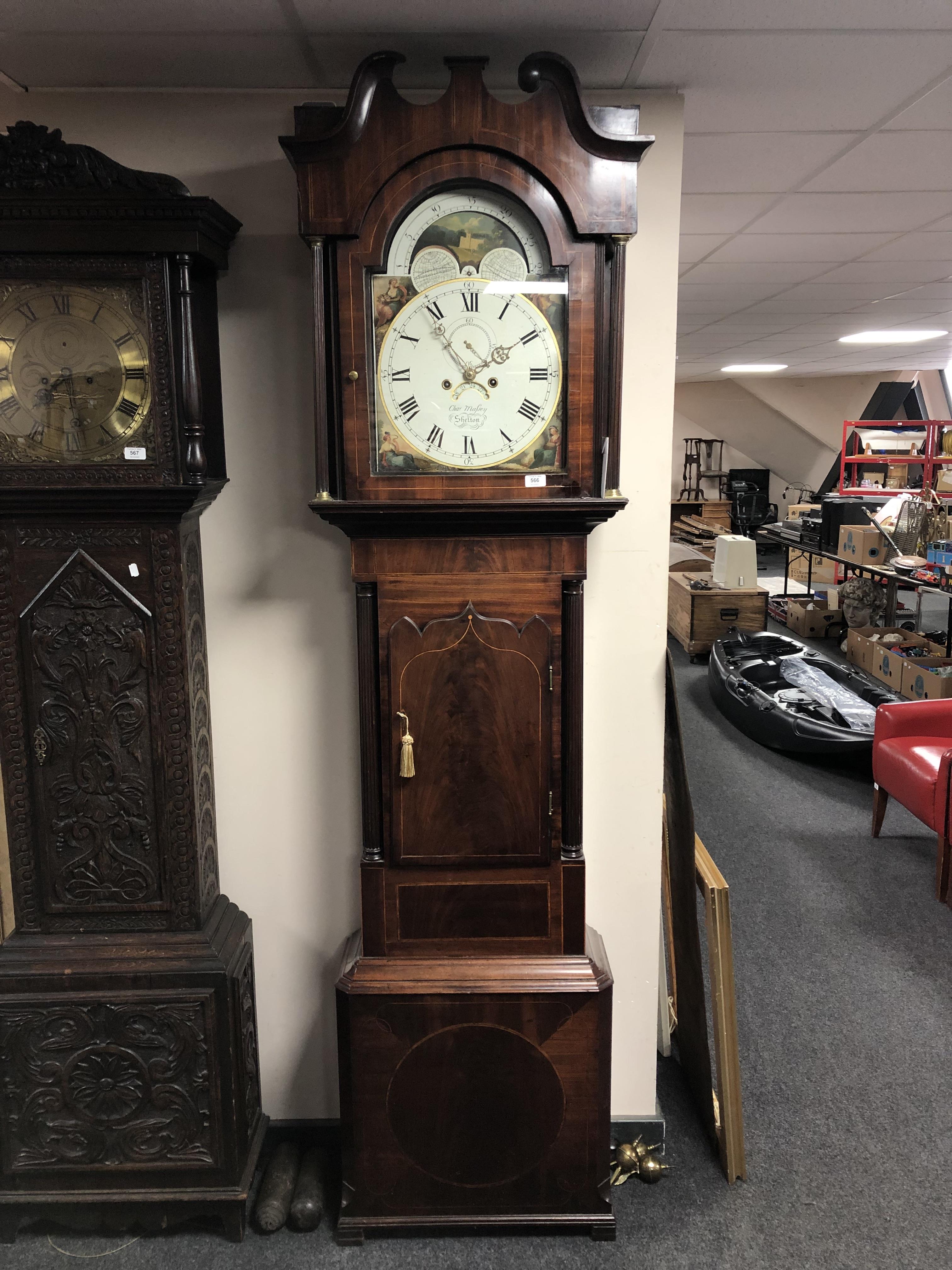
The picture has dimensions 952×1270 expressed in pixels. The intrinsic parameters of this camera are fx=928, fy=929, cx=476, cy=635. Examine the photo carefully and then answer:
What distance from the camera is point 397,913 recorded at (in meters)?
1.99

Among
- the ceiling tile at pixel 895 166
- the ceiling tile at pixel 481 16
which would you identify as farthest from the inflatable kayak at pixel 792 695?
the ceiling tile at pixel 481 16

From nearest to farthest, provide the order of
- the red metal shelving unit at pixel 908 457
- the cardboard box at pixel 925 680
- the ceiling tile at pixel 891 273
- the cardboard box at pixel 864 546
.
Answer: the ceiling tile at pixel 891 273, the cardboard box at pixel 925 680, the cardboard box at pixel 864 546, the red metal shelving unit at pixel 908 457

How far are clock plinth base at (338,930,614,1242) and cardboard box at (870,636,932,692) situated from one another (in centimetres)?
472

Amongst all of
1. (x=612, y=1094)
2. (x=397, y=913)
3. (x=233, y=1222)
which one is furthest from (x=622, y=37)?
(x=233, y=1222)

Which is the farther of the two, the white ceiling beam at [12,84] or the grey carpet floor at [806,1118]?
the grey carpet floor at [806,1118]

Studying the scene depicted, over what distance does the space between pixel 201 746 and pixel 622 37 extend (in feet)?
5.33

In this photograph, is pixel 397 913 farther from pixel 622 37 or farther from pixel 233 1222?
pixel 622 37

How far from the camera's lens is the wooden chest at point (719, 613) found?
7.05 meters

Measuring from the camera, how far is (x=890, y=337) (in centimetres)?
677

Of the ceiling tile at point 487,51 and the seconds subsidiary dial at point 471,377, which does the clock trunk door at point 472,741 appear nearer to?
the seconds subsidiary dial at point 471,377

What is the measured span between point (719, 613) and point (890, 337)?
2.34m

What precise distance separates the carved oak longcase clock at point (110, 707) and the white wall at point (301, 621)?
84mm

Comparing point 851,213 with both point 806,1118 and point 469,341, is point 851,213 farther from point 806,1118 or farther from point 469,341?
point 806,1118

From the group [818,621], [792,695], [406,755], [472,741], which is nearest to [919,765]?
[792,695]
